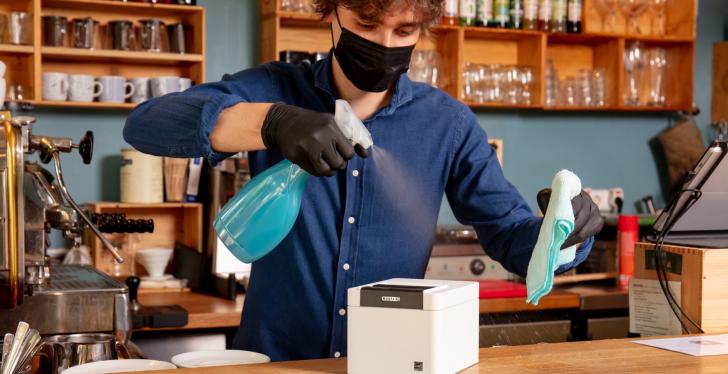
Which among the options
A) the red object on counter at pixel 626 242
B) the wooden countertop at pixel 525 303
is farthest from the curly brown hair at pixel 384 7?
the red object on counter at pixel 626 242

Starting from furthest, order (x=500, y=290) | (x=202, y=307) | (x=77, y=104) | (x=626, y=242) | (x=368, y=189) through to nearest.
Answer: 1. (x=626, y=242)
2. (x=77, y=104)
3. (x=500, y=290)
4. (x=202, y=307)
5. (x=368, y=189)

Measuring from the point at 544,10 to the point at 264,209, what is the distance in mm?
3106

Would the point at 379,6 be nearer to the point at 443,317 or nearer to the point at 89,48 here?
the point at 443,317

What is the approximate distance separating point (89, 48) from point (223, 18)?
0.66 meters

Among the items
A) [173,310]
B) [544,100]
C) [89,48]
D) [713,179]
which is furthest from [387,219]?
[544,100]

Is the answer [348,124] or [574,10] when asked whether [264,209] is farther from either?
[574,10]

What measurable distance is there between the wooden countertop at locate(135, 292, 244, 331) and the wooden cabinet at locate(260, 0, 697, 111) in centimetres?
112

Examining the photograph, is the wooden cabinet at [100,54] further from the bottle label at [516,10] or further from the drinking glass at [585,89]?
the drinking glass at [585,89]

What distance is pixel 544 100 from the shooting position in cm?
446

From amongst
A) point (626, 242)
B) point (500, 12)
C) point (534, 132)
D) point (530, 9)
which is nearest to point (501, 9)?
point (500, 12)

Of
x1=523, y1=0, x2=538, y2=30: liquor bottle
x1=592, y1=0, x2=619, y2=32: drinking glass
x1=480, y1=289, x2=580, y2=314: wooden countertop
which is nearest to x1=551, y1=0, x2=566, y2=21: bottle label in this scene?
x1=523, y1=0, x2=538, y2=30: liquor bottle

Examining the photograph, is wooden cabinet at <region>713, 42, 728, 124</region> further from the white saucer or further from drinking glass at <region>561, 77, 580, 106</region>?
the white saucer

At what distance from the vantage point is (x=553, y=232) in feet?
5.14

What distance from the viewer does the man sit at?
1854 millimetres
